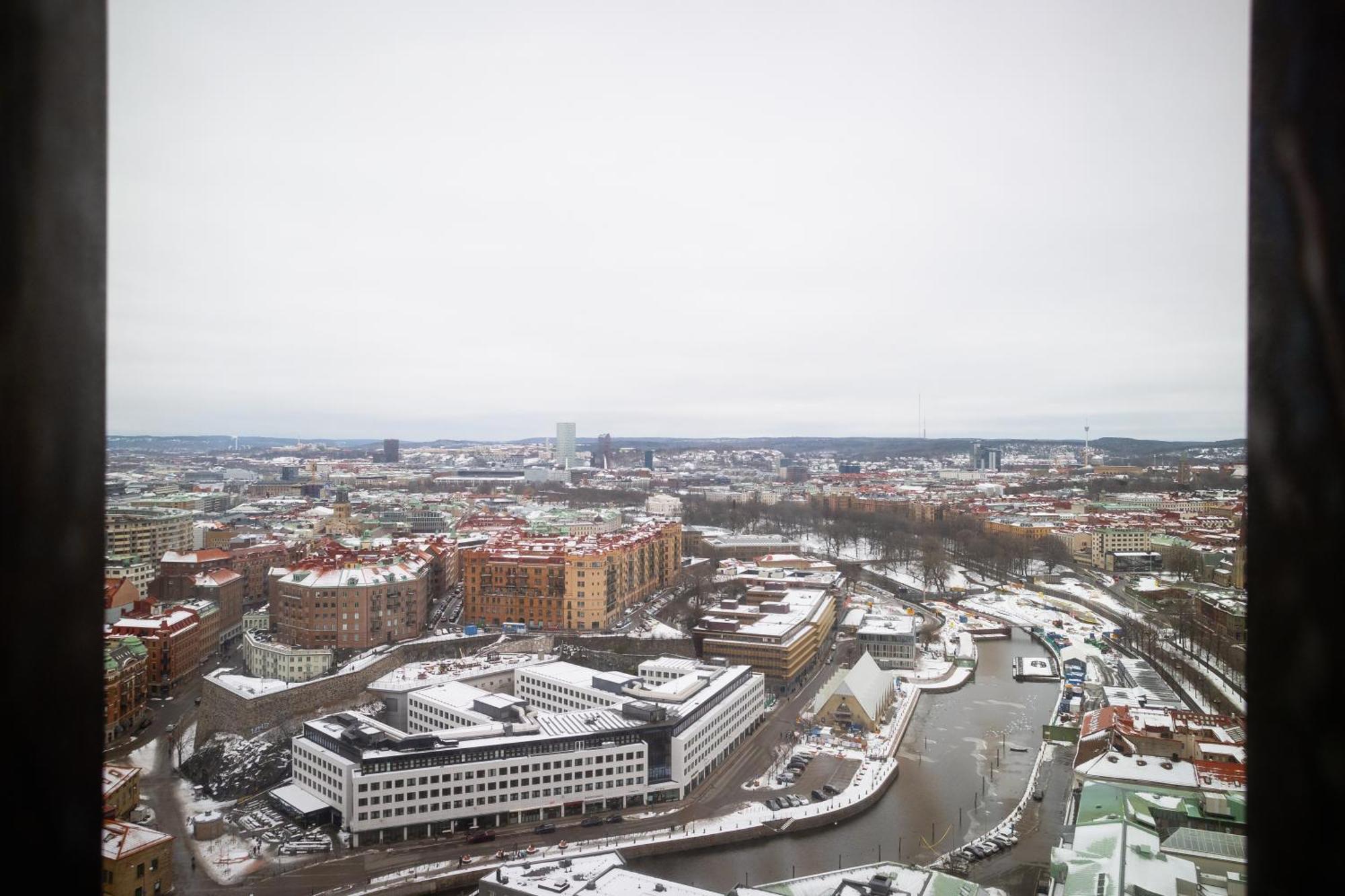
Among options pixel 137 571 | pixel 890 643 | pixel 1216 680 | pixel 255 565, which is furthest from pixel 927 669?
pixel 137 571

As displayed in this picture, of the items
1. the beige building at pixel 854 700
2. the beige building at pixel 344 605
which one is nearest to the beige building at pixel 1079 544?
the beige building at pixel 854 700

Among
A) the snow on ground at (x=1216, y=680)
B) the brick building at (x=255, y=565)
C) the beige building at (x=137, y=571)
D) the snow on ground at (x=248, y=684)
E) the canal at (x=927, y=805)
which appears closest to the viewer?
the canal at (x=927, y=805)

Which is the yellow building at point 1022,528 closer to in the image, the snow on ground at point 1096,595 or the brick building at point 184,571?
the snow on ground at point 1096,595

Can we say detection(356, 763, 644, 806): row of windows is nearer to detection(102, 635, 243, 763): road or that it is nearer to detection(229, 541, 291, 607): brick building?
detection(102, 635, 243, 763): road

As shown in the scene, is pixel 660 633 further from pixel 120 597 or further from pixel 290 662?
pixel 120 597

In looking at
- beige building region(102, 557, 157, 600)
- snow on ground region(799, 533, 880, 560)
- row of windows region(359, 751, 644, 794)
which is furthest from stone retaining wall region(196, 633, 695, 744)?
snow on ground region(799, 533, 880, 560)
